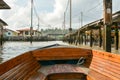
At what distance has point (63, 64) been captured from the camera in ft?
32.0

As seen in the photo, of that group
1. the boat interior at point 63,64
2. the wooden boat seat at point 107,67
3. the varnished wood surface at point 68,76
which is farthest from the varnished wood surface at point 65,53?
the varnished wood surface at point 68,76

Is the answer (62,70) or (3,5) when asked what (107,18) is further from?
(3,5)

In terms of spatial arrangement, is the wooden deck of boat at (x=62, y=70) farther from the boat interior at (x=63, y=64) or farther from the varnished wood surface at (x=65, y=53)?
the varnished wood surface at (x=65, y=53)

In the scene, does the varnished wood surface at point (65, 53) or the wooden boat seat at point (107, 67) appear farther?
the varnished wood surface at point (65, 53)

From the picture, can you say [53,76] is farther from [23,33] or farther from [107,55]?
[23,33]

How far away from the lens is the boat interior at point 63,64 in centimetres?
565

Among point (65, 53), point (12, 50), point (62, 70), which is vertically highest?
point (65, 53)

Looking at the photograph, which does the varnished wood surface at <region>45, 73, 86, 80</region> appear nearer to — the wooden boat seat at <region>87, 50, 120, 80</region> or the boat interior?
the boat interior

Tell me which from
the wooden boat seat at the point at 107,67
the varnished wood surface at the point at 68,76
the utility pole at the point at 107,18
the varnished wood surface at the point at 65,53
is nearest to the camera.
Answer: the wooden boat seat at the point at 107,67

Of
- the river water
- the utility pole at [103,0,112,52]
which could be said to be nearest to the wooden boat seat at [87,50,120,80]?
the utility pole at [103,0,112,52]

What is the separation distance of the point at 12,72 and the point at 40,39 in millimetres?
85185

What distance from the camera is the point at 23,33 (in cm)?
10769

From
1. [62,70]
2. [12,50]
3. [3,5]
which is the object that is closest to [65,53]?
[62,70]

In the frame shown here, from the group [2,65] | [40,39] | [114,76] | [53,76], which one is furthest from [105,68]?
[40,39]
